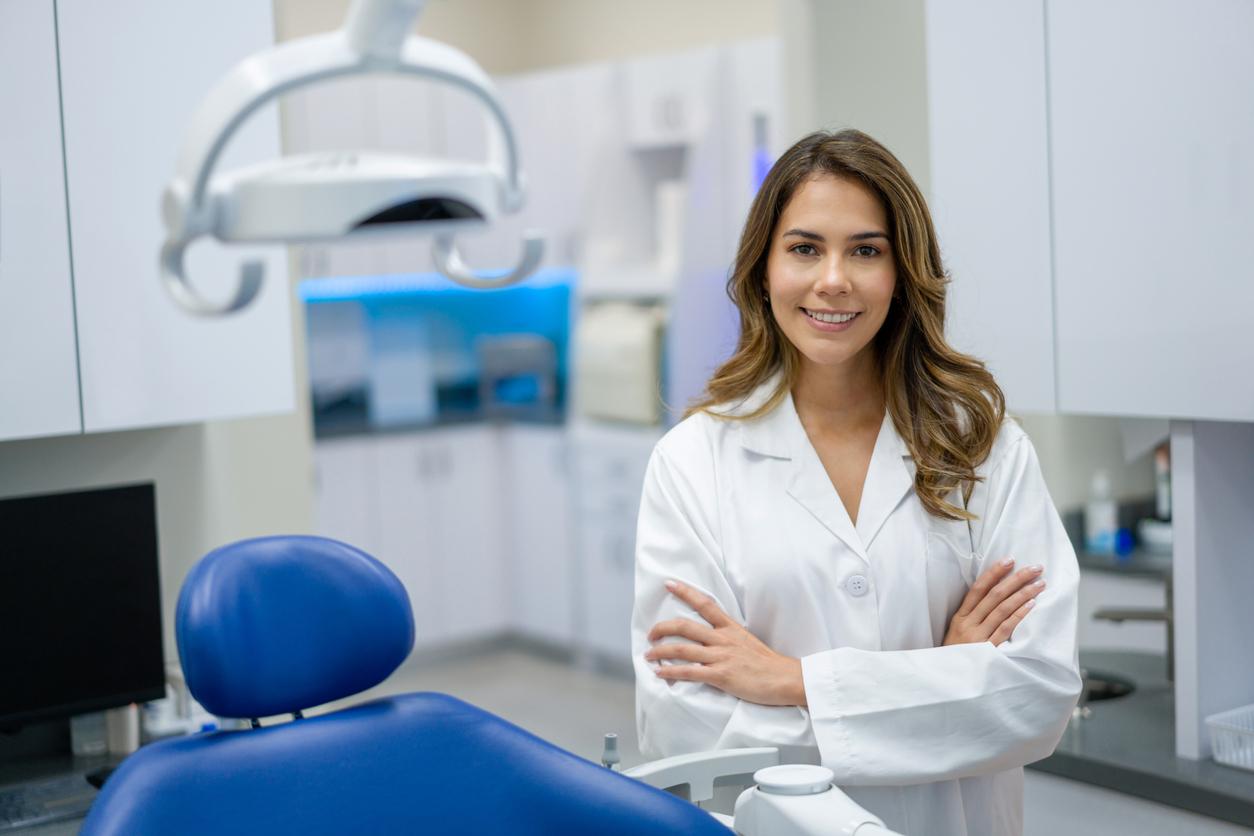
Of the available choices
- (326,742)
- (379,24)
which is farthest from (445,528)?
(379,24)

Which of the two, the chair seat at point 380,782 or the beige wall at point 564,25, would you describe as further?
the beige wall at point 564,25

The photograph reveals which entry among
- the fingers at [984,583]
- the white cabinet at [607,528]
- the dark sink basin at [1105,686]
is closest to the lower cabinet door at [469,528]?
the white cabinet at [607,528]

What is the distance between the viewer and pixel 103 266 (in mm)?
2340

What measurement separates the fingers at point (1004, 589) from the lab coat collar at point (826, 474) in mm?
164

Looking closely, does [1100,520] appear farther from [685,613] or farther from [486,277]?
[486,277]

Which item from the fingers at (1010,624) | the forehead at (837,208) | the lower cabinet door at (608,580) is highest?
the forehead at (837,208)

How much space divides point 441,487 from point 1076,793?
320 centimetres

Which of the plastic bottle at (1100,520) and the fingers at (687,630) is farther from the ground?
the fingers at (687,630)

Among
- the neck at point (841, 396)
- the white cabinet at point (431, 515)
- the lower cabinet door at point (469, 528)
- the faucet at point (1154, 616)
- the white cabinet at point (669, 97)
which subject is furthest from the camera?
the lower cabinet door at point (469, 528)

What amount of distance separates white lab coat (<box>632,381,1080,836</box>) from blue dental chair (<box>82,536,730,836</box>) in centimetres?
21

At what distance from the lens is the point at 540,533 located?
207 inches

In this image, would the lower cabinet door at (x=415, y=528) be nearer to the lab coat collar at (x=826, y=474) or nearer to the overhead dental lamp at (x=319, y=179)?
the lab coat collar at (x=826, y=474)

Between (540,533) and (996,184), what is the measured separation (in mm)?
2958

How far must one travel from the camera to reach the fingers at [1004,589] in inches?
68.7
